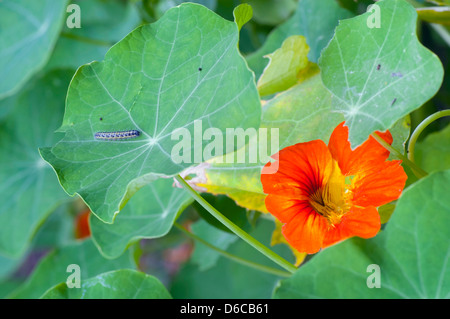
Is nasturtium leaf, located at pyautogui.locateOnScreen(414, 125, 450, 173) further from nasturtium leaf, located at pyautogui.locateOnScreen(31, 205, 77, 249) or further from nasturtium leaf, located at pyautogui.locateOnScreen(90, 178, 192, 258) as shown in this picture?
nasturtium leaf, located at pyautogui.locateOnScreen(31, 205, 77, 249)

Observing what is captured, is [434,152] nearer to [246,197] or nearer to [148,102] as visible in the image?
[246,197]

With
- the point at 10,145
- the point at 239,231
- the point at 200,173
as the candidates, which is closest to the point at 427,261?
the point at 239,231

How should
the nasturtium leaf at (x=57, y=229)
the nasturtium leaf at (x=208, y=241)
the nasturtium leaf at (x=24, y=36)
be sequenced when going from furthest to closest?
the nasturtium leaf at (x=57, y=229) → the nasturtium leaf at (x=24, y=36) → the nasturtium leaf at (x=208, y=241)

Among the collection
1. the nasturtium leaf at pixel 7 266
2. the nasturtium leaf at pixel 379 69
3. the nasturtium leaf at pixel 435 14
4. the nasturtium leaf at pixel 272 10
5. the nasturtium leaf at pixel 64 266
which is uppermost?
the nasturtium leaf at pixel 272 10

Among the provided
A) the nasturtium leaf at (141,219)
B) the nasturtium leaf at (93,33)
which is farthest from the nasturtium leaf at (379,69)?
the nasturtium leaf at (93,33)

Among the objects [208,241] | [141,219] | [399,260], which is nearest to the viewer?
[399,260]

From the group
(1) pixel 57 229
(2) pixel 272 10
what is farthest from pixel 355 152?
(1) pixel 57 229

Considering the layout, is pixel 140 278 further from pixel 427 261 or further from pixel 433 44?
pixel 433 44

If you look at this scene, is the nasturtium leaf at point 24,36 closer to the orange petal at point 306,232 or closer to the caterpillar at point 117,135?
the caterpillar at point 117,135
